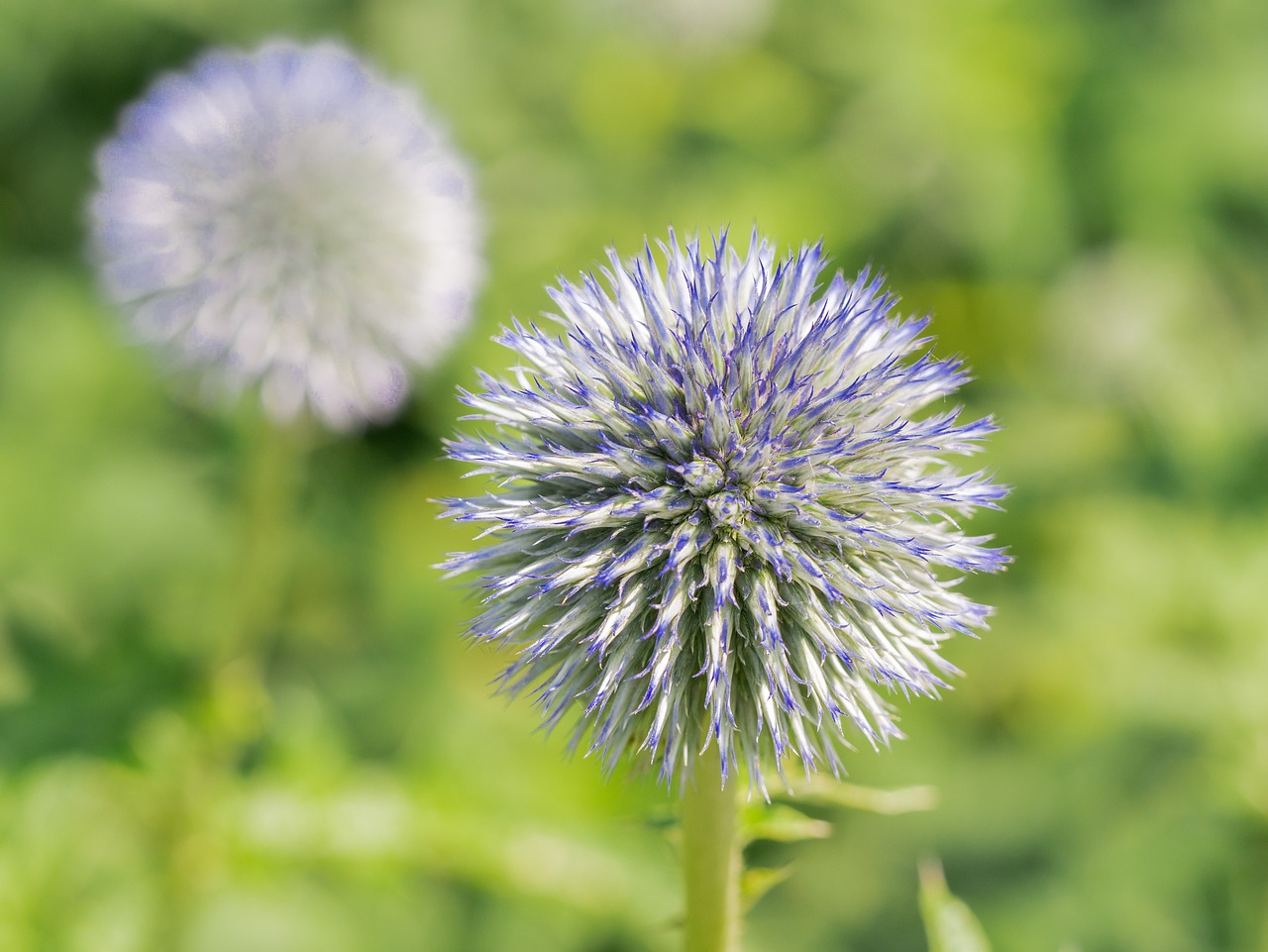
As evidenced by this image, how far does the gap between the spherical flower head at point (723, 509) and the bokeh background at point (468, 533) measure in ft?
3.62

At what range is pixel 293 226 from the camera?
299cm

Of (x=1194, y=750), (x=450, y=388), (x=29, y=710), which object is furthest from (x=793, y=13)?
(x=29, y=710)

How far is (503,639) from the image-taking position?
5.30 feet

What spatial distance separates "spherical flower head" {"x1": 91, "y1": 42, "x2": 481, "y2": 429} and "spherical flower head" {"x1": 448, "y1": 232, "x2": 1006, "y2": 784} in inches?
53.2

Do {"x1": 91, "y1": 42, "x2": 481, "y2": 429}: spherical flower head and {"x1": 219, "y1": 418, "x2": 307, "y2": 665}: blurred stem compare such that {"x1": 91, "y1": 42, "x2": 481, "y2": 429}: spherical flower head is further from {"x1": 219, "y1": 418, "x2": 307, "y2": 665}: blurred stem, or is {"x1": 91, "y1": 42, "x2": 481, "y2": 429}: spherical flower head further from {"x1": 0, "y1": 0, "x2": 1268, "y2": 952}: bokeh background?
{"x1": 0, "y1": 0, "x2": 1268, "y2": 952}: bokeh background

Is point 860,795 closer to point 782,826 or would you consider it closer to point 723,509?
point 782,826

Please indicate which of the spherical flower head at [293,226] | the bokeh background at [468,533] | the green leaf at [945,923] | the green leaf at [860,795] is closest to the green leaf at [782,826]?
the green leaf at [860,795]

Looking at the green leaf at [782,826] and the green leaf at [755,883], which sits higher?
the green leaf at [782,826]

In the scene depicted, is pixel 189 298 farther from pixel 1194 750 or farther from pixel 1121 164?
pixel 1121 164

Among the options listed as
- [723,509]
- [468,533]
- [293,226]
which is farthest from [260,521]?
[468,533]

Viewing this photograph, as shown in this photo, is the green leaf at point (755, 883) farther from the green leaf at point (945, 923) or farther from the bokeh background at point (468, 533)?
the bokeh background at point (468, 533)

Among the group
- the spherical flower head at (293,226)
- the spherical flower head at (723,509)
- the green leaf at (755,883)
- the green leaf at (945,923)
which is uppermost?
the spherical flower head at (293,226)

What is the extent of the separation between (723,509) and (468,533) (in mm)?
2980

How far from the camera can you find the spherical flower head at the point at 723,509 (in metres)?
1.54
